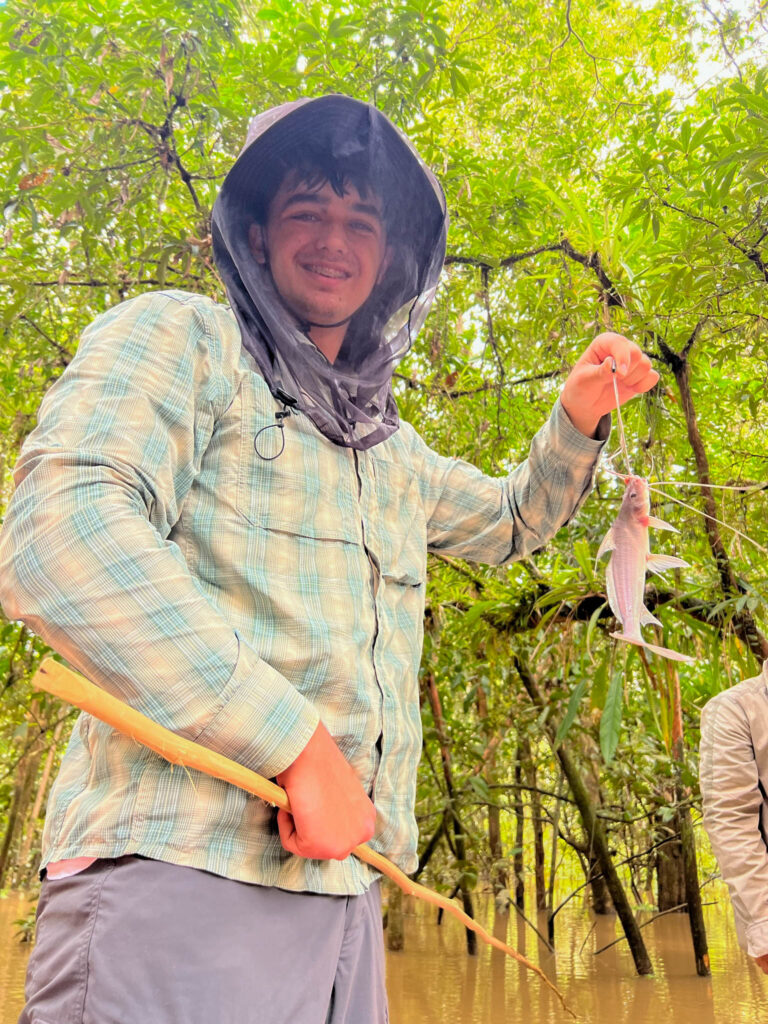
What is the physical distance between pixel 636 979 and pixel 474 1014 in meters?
1.33

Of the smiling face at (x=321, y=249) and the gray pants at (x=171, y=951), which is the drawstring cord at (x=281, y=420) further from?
the gray pants at (x=171, y=951)

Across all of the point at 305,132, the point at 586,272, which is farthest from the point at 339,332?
the point at 586,272

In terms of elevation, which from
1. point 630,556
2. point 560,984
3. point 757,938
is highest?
Result: point 630,556

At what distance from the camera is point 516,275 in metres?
3.87

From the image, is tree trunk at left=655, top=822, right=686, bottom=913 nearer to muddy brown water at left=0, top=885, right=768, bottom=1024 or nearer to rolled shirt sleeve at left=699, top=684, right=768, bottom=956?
muddy brown water at left=0, top=885, right=768, bottom=1024

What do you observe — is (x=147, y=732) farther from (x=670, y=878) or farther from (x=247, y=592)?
(x=670, y=878)

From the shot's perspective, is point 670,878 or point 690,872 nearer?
point 690,872

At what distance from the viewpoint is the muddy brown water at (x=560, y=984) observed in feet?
14.6

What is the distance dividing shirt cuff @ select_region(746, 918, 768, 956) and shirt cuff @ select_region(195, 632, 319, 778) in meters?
1.98

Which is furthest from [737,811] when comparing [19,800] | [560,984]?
[19,800]

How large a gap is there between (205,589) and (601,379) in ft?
2.52

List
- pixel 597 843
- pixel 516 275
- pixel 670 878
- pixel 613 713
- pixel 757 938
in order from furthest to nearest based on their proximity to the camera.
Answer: pixel 670 878 < pixel 597 843 < pixel 516 275 < pixel 613 713 < pixel 757 938

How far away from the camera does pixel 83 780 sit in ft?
3.45

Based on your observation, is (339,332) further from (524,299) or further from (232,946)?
(524,299)
